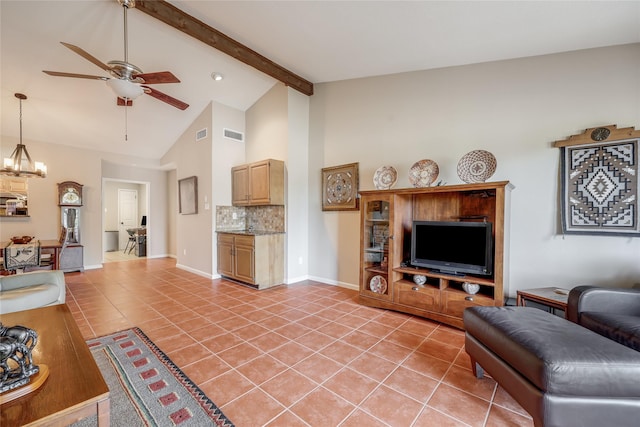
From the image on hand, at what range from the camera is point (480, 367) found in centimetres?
197

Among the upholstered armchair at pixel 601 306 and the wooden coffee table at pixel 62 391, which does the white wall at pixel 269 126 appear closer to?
the wooden coffee table at pixel 62 391

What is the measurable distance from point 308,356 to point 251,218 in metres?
3.51

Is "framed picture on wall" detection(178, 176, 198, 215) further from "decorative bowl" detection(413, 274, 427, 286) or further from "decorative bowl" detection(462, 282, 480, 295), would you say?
"decorative bowl" detection(462, 282, 480, 295)

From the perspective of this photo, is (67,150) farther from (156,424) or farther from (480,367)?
(480,367)

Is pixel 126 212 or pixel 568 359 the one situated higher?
pixel 126 212

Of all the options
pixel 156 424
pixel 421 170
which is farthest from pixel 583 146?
pixel 156 424

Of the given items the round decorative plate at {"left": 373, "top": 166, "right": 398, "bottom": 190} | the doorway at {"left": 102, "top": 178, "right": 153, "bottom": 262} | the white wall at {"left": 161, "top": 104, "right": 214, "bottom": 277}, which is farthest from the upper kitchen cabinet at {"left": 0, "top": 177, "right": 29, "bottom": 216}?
the round decorative plate at {"left": 373, "top": 166, "right": 398, "bottom": 190}

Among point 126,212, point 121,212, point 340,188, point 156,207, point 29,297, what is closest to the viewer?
point 29,297

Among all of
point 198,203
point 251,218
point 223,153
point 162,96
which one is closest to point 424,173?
point 162,96

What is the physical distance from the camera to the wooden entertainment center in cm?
260

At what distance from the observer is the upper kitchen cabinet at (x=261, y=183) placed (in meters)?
4.36

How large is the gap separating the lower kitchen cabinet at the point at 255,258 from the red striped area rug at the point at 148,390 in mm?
1882

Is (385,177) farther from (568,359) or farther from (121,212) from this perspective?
(121,212)

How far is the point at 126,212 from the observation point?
8836 mm
